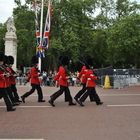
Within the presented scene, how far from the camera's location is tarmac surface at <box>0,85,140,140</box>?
10.9 meters

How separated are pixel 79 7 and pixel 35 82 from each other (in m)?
53.5

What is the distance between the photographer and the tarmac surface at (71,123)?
1091 centimetres

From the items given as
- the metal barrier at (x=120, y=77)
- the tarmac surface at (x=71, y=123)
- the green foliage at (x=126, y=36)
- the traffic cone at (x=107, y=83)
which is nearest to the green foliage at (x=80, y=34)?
the green foliage at (x=126, y=36)

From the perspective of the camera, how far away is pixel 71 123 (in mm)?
12891

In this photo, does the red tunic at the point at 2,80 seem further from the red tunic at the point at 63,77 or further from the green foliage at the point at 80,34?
the green foliage at the point at 80,34

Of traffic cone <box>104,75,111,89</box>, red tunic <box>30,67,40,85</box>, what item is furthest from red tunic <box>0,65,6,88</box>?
traffic cone <box>104,75,111,89</box>

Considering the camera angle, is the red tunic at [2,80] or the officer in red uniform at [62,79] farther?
the officer in red uniform at [62,79]

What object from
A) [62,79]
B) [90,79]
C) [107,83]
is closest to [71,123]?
[62,79]

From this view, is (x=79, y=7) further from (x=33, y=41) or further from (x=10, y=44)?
(x=10, y=44)

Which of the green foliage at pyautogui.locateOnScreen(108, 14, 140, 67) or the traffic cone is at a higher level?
the green foliage at pyautogui.locateOnScreen(108, 14, 140, 67)

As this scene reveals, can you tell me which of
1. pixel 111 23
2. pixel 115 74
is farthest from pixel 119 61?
pixel 115 74

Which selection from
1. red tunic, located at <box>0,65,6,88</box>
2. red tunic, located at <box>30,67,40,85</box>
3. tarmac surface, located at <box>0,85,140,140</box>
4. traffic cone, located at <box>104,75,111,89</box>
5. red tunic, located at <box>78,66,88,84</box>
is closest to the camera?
tarmac surface, located at <box>0,85,140,140</box>

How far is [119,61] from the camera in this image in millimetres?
81250

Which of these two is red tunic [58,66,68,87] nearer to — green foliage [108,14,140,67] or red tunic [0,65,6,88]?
red tunic [0,65,6,88]
